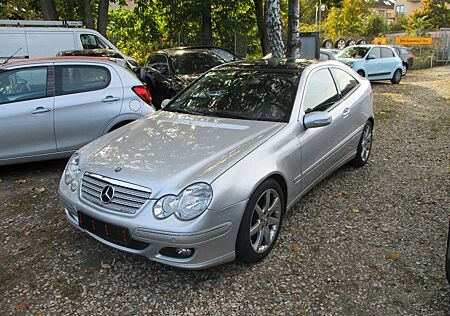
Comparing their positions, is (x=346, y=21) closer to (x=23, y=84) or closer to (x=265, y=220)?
(x=23, y=84)

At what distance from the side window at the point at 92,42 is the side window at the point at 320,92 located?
1025 cm

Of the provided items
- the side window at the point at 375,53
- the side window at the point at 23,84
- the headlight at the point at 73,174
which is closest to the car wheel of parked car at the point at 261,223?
the headlight at the point at 73,174

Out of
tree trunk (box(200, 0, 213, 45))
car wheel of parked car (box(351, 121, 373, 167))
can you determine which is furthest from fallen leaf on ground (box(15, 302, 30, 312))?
tree trunk (box(200, 0, 213, 45))

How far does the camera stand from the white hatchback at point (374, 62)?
15.4m

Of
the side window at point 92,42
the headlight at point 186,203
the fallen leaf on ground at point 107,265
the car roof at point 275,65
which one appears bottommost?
the fallen leaf on ground at point 107,265

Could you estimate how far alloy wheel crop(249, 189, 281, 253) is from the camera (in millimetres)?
3260

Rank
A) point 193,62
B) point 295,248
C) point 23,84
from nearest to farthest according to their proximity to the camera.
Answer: point 295,248
point 23,84
point 193,62

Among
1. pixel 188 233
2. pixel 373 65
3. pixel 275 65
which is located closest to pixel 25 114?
pixel 275 65

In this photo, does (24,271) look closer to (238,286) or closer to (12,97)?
(238,286)

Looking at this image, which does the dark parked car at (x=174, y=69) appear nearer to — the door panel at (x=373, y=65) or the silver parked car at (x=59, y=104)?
the silver parked car at (x=59, y=104)

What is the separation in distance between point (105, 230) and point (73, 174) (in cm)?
72

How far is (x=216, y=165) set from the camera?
3.08m

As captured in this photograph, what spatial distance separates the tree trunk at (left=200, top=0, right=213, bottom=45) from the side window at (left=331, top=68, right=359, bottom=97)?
11.1 metres

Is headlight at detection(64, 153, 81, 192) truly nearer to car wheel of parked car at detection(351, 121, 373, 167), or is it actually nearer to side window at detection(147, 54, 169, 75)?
car wheel of parked car at detection(351, 121, 373, 167)
